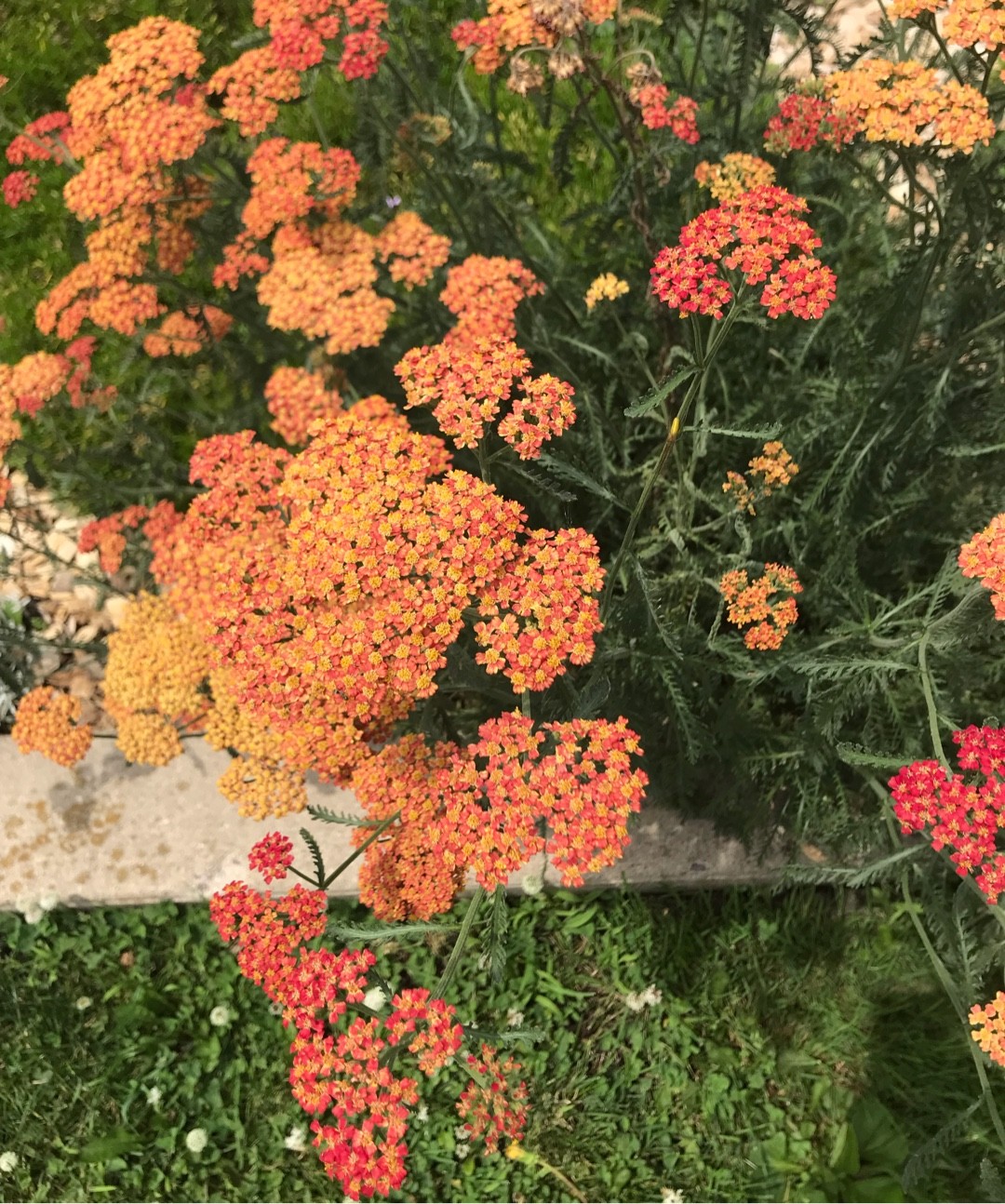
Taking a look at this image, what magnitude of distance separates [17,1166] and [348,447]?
2.69 metres

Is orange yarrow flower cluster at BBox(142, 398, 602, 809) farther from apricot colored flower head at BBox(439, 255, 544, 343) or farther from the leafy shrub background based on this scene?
apricot colored flower head at BBox(439, 255, 544, 343)

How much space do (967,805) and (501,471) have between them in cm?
152

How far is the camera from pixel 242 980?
3178mm

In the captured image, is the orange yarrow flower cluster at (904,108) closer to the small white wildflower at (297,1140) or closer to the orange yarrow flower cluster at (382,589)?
the orange yarrow flower cluster at (382,589)

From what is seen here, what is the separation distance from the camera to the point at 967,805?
176 centimetres

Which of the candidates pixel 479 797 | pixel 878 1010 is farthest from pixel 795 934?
pixel 479 797

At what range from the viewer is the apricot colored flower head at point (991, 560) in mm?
1647

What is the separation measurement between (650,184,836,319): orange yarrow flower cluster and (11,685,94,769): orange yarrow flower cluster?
2.13 m

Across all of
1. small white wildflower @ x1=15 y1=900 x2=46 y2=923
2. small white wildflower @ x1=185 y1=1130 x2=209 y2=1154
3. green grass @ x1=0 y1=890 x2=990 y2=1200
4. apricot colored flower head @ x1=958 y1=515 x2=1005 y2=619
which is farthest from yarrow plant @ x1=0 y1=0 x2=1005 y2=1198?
small white wildflower @ x1=15 y1=900 x2=46 y2=923

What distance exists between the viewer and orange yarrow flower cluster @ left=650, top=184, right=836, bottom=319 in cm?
167

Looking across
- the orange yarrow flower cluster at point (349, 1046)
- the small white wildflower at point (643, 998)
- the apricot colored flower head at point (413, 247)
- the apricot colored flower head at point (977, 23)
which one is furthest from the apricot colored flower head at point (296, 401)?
the small white wildflower at point (643, 998)

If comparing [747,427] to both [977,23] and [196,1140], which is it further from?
[196,1140]

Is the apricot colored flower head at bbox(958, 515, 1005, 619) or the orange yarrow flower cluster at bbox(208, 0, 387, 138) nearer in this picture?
the apricot colored flower head at bbox(958, 515, 1005, 619)

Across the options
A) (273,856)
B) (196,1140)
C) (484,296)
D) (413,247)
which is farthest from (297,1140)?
(413,247)
